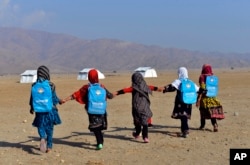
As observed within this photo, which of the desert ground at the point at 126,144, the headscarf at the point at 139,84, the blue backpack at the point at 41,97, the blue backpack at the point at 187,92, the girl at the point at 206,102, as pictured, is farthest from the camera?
the girl at the point at 206,102

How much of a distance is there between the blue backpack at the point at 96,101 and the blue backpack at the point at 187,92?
7.08 feet

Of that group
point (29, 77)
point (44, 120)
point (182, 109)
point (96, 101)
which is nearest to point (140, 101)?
point (96, 101)

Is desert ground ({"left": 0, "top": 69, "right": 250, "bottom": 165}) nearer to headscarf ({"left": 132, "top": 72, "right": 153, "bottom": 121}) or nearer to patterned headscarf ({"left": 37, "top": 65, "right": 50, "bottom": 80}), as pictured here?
headscarf ({"left": 132, "top": 72, "right": 153, "bottom": 121})

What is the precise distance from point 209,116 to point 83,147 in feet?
11.2

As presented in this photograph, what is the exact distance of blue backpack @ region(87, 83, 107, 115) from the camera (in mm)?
10234

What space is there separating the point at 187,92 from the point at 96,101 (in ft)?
8.04

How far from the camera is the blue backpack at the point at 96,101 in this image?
10.2 meters

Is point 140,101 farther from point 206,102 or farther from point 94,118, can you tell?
point 206,102

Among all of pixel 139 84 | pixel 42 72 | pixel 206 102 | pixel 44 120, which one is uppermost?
pixel 42 72

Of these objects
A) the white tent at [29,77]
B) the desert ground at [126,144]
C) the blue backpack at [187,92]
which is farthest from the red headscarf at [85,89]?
the white tent at [29,77]

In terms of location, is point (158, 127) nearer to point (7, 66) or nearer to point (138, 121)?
point (138, 121)

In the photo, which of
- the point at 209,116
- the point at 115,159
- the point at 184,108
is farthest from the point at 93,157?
the point at 209,116

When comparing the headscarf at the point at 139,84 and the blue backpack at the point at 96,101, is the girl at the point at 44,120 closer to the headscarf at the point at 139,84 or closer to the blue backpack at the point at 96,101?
the blue backpack at the point at 96,101

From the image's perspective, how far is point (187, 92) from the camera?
11.6m
